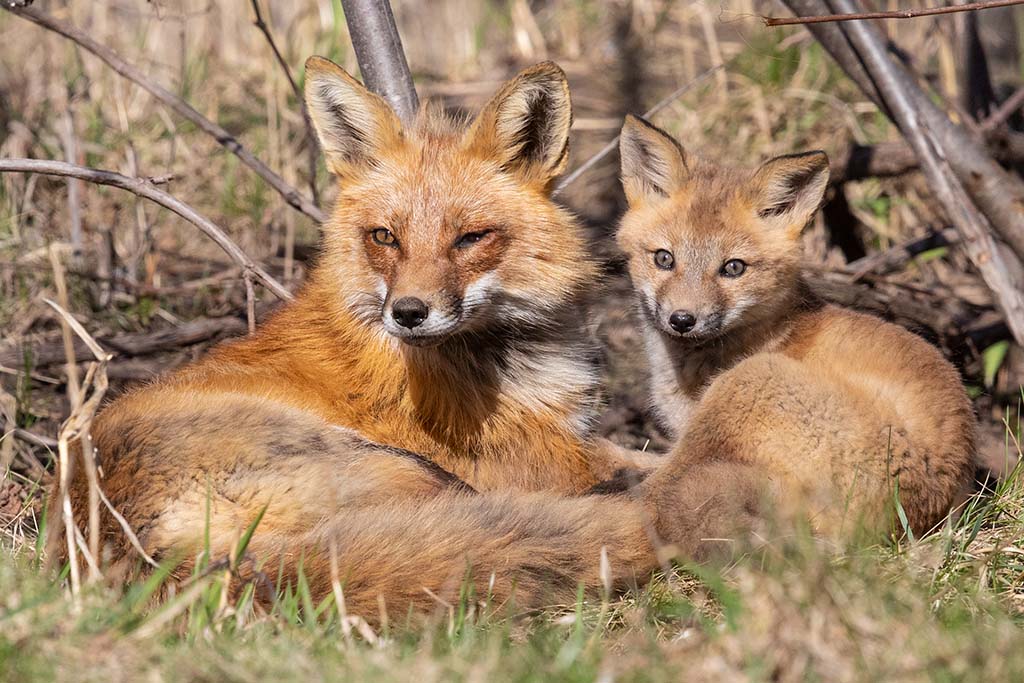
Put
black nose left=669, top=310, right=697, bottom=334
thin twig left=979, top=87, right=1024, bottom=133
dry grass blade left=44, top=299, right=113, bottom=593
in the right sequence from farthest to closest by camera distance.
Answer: thin twig left=979, top=87, right=1024, bottom=133 → black nose left=669, top=310, right=697, bottom=334 → dry grass blade left=44, top=299, right=113, bottom=593

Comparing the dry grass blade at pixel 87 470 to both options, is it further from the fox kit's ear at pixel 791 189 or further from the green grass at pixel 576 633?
the fox kit's ear at pixel 791 189

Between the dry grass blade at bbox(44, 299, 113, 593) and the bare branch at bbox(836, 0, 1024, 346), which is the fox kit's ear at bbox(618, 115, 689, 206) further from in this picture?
the dry grass blade at bbox(44, 299, 113, 593)

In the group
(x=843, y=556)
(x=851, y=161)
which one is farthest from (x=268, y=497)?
(x=851, y=161)

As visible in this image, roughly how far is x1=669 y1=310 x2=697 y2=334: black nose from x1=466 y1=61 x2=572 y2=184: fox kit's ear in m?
0.75

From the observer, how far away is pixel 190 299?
19.4 feet

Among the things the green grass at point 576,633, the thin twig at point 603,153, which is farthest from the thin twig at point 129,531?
the thin twig at point 603,153

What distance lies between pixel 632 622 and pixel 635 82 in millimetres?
5760

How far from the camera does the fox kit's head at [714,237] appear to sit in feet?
13.1

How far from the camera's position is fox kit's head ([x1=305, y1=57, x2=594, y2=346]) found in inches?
143

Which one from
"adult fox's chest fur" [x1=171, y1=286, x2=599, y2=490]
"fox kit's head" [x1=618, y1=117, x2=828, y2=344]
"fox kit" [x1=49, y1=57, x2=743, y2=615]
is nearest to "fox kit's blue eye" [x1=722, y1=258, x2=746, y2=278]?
"fox kit's head" [x1=618, y1=117, x2=828, y2=344]

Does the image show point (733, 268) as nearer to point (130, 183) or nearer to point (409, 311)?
point (409, 311)

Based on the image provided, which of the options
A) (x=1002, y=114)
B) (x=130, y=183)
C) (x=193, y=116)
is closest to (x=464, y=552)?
(x=130, y=183)

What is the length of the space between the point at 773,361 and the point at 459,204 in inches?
51.3

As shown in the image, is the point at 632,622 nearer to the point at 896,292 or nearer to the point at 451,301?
the point at 451,301
